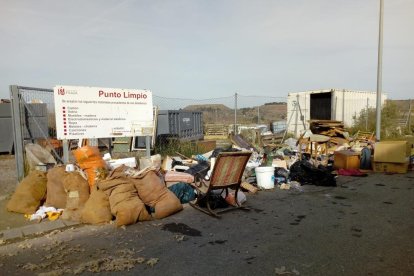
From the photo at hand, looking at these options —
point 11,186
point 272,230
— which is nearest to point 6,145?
point 11,186

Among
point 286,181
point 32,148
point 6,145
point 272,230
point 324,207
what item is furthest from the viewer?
point 6,145

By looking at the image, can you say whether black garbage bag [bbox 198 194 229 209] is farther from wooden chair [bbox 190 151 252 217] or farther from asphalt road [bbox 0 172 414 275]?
asphalt road [bbox 0 172 414 275]

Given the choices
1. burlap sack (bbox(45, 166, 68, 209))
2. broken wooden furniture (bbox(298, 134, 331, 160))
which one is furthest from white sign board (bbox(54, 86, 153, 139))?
broken wooden furniture (bbox(298, 134, 331, 160))

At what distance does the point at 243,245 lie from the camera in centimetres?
459

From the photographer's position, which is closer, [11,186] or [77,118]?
[77,118]

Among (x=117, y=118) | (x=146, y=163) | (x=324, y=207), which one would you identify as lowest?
(x=324, y=207)

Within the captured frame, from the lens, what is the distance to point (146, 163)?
27.9ft

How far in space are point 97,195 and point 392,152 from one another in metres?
9.24

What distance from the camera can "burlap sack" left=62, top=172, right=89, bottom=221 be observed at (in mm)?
5879

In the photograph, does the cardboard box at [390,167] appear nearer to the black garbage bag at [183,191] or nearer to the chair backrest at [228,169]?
the chair backrest at [228,169]

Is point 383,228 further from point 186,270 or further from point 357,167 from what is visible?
point 357,167

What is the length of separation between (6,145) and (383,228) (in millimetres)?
15007

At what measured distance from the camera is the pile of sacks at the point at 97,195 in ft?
18.4

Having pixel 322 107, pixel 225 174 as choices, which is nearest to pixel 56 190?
pixel 225 174
